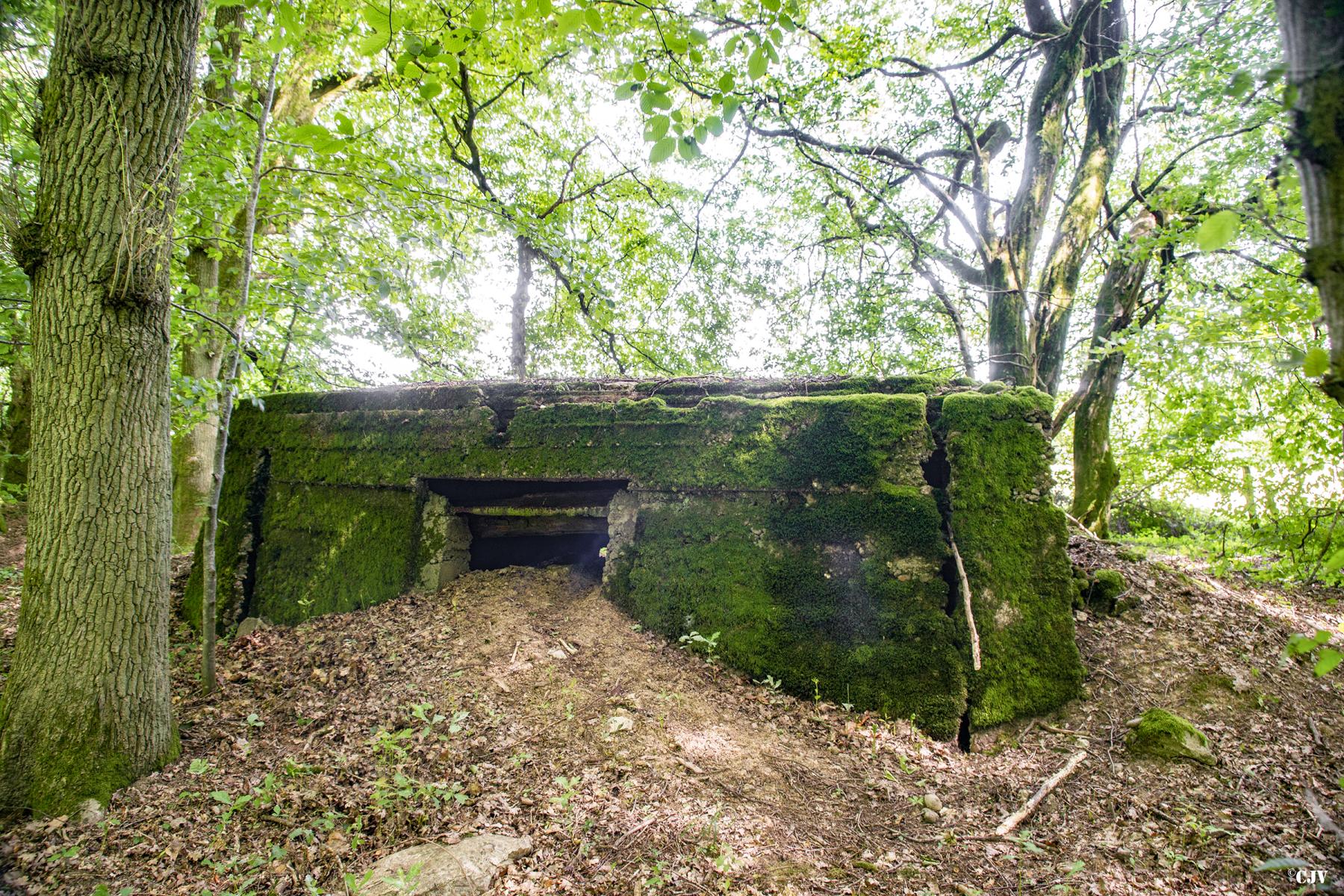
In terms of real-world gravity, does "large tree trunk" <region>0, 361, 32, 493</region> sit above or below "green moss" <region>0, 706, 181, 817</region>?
above

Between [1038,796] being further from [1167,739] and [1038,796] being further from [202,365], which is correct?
[202,365]

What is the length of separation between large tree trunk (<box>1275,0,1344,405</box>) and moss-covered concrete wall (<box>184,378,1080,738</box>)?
2751mm

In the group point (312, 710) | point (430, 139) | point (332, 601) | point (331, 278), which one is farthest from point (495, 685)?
point (430, 139)

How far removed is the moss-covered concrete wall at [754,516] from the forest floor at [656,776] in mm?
303

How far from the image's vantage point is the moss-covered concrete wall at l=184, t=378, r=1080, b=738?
3451 millimetres

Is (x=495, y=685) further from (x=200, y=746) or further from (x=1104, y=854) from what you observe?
(x=1104, y=854)

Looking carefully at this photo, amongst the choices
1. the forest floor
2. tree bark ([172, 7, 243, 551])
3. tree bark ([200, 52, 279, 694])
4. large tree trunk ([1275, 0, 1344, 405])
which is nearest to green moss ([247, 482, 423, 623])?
the forest floor

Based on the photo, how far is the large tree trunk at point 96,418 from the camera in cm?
261

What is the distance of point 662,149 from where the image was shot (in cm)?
243

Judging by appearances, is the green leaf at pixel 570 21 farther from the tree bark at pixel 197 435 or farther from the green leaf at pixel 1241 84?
the tree bark at pixel 197 435

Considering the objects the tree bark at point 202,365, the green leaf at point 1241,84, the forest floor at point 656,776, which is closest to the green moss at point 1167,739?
the forest floor at point 656,776

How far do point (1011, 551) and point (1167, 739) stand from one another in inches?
45.3

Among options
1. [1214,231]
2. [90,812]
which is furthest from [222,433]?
[1214,231]

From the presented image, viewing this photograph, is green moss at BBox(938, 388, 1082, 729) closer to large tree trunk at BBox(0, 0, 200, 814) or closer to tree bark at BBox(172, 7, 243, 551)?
large tree trunk at BBox(0, 0, 200, 814)
